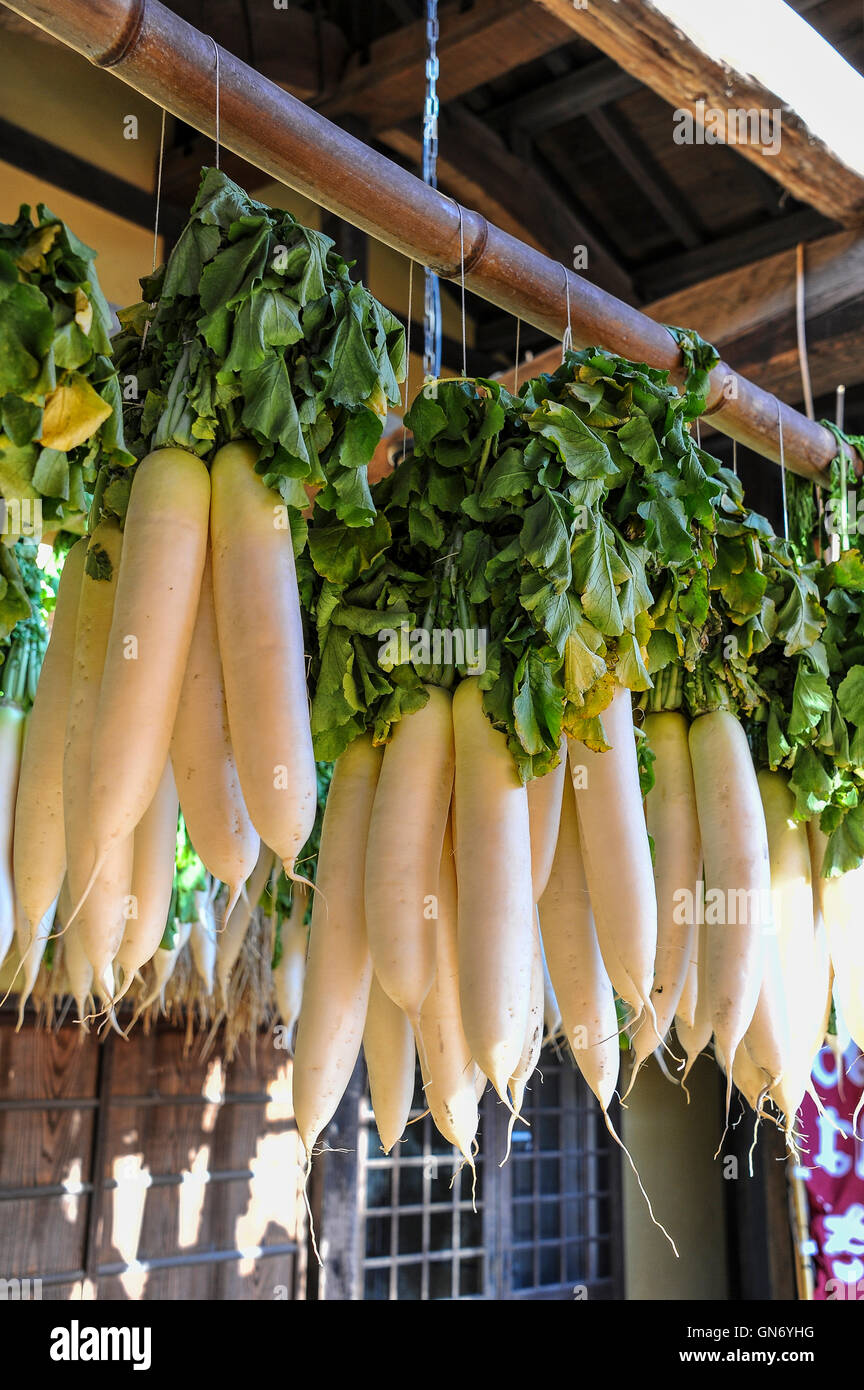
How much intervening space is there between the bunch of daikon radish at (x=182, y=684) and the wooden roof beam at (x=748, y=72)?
4.03ft

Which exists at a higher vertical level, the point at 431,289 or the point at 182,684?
the point at 431,289

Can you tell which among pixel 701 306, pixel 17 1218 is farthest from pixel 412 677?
pixel 17 1218

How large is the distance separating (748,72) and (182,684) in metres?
1.60

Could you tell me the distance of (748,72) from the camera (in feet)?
6.65

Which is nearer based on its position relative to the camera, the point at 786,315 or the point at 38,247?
the point at 38,247

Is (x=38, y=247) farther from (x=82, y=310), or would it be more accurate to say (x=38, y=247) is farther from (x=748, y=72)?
(x=748, y=72)

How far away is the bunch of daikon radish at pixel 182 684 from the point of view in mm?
1122

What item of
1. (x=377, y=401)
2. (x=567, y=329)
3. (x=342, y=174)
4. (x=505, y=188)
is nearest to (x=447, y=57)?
(x=505, y=188)

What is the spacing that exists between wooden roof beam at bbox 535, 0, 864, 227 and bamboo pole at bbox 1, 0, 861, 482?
1.84 feet

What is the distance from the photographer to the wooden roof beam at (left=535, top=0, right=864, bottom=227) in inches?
75.0

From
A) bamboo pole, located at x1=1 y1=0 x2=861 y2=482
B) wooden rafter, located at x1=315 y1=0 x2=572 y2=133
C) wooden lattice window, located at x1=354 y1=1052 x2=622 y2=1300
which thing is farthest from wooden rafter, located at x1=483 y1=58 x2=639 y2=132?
wooden lattice window, located at x1=354 y1=1052 x2=622 y2=1300

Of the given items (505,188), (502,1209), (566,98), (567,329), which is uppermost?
(566,98)

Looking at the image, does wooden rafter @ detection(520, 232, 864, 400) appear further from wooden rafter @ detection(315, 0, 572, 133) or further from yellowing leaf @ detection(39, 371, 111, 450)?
yellowing leaf @ detection(39, 371, 111, 450)
